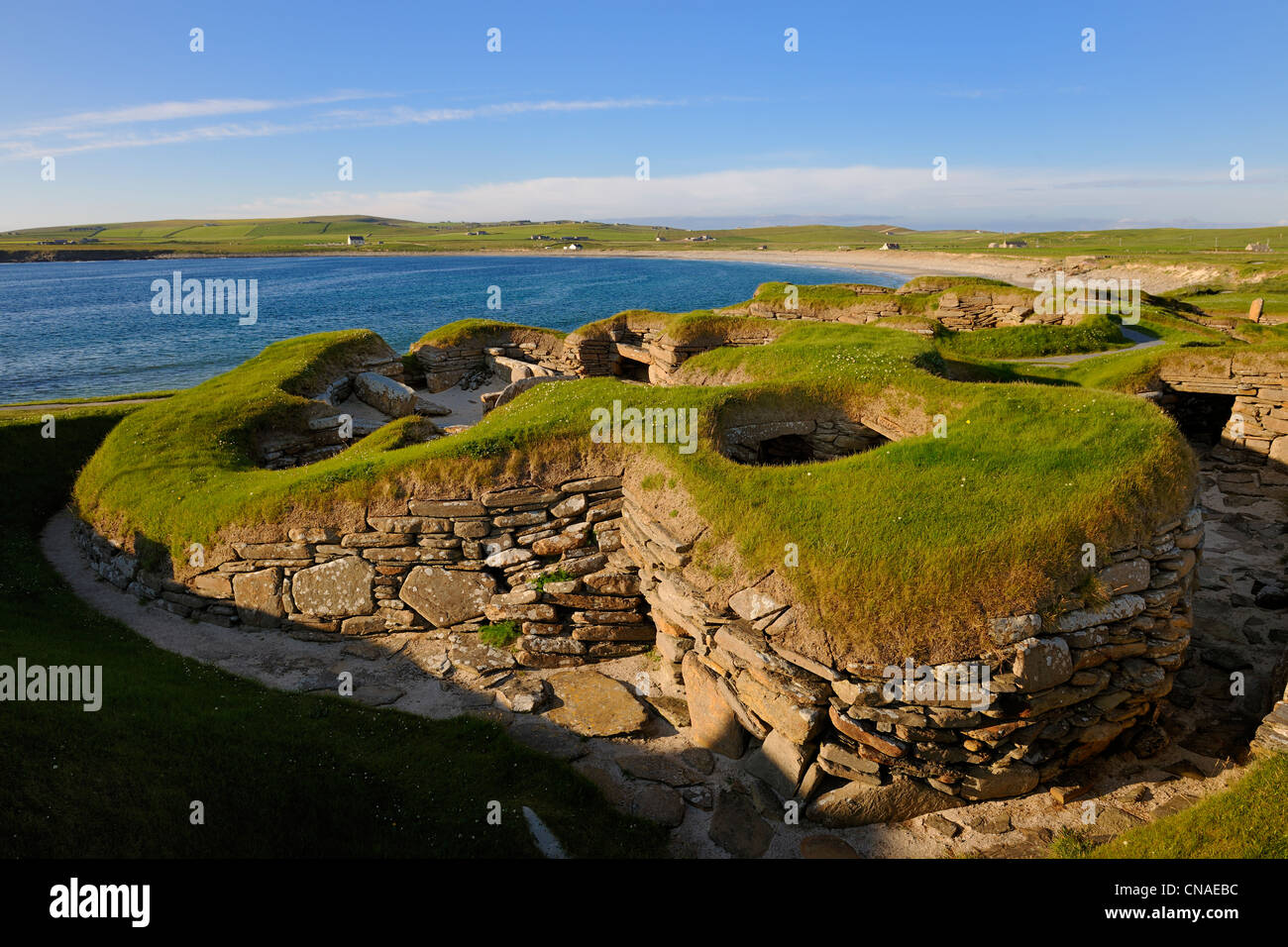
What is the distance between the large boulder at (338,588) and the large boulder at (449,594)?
0.86 m

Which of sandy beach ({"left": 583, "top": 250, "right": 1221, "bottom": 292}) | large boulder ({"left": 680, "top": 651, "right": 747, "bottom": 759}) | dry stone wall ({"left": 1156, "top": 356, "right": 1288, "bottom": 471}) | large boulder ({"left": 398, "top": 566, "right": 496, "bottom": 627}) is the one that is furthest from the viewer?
sandy beach ({"left": 583, "top": 250, "right": 1221, "bottom": 292})

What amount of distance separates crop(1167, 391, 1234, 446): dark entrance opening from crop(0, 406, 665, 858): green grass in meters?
22.4

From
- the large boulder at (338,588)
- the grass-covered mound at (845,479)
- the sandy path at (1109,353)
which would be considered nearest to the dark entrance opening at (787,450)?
the grass-covered mound at (845,479)

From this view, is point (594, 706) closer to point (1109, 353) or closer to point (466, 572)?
point (466, 572)

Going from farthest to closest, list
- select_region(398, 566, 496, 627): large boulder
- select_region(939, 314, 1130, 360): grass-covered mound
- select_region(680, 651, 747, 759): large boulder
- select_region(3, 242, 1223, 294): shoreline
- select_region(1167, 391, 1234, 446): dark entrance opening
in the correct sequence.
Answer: select_region(3, 242, 1223, 294): shoreline
select_region(939, 314, 1130, 360): grass-covered mound
select_region(1167, 391, 1234, 446): dark entrance opening
select_region(398, 566, 496, 627): large boulder
select_region(680, 651, 747, 759): large boulder

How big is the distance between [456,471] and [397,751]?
609 centimetres

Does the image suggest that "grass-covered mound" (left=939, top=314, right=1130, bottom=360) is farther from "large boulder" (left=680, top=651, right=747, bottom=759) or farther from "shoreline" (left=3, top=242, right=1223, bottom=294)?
"shoreline" (left=3, top=242, right=1223, bottom=294)

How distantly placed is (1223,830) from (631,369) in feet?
88.1

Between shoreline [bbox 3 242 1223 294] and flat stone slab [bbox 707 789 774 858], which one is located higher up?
shoreline [bbox 3 242 1223 294]

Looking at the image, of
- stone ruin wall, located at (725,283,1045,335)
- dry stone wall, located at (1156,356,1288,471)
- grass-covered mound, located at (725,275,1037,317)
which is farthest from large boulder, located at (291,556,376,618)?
grass-covered mound, located at (725,275,1037,317)

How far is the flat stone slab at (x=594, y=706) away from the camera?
10984 mm

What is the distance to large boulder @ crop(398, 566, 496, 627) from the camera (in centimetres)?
1341

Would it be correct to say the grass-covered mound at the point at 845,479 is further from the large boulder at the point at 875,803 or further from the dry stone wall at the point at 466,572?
the large boulder at the point at 875,803
